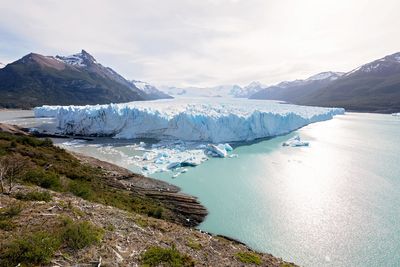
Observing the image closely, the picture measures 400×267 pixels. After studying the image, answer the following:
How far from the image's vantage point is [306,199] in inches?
613

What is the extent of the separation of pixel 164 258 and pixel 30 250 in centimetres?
230

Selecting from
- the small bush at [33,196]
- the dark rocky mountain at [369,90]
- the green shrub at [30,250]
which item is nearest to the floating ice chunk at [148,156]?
the small bush at [33,196]

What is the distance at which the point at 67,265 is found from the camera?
4.90m

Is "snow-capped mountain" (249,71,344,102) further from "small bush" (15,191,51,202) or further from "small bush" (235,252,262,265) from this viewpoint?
"small bush" (15,191,51,202)

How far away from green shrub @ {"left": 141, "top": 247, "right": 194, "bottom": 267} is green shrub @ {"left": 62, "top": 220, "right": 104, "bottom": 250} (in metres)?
0.98

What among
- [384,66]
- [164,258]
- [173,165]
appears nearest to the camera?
[164,258]

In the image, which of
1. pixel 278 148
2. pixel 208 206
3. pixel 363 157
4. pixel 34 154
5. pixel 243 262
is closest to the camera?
pixel 243 262

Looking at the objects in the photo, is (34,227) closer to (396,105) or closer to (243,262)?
(243,262)

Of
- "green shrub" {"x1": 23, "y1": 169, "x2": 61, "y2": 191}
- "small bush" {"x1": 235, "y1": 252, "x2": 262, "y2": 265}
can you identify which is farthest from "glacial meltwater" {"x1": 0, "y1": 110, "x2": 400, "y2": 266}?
"green shrub" {"x1": 23, "y1": 169, "x2": 61, "y2": 191}

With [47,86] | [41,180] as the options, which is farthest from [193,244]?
[47,86]

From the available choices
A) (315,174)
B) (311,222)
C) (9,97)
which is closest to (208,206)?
(311,222)

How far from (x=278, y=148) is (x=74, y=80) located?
289ft

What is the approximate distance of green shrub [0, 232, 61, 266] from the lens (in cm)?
467

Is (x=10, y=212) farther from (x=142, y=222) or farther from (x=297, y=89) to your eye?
(x=297, y=89)
